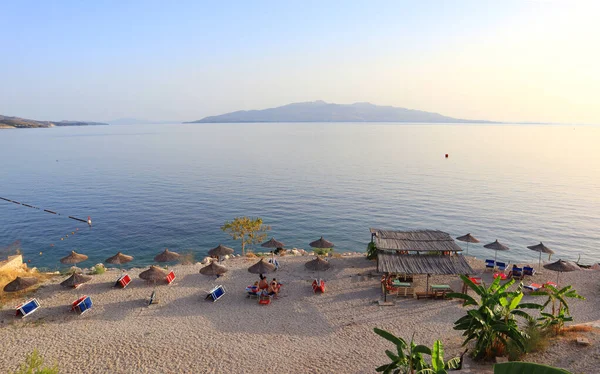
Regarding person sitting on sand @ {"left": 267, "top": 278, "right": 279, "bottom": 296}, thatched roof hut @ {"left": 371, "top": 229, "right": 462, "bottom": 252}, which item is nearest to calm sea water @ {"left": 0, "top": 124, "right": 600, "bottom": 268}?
thatched roof hut @ {"left": 371, "top": 229, "right": 462, "bottom": 252}

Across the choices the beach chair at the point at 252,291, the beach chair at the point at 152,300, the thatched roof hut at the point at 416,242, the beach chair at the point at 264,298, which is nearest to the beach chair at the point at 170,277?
the beach chair at the point at 152,300

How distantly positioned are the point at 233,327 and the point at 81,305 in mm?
7847

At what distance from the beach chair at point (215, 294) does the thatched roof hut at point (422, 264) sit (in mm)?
8547

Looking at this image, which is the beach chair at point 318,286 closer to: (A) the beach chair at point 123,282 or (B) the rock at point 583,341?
(A) the beach chair at point 123,282

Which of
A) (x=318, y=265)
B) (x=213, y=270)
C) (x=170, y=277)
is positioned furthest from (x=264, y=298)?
(x=170, y=277)

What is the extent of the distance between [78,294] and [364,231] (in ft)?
90.4

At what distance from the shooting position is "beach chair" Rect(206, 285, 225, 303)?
1917cm

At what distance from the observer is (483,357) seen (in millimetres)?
12609

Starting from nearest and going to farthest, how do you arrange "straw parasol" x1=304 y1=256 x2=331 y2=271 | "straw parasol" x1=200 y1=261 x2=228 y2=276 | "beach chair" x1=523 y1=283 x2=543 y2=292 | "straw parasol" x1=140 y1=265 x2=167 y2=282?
"straw parasol" x1=140 y1=265 x2=167 y2=282
"beach chair" x1=523 y1=283 x2=543 y2=292
"straw parasol" x1=200 y1=261 x2=228 y2=276
"straw parasol" x1=304 y1=256 x2=331 y2=271

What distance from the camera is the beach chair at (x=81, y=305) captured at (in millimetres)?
17734

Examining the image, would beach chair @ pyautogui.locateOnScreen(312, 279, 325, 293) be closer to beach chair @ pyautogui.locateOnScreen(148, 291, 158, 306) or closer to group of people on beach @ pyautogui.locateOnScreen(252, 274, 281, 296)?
group of people on beach @ pyautogui.locateOnScreen(252, 274, 281, 296)

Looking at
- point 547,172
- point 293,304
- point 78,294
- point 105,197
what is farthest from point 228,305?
point 547,172

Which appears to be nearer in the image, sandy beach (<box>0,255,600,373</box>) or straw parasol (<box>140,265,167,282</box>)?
sandy beach (<box>0,255,600,373</box>)

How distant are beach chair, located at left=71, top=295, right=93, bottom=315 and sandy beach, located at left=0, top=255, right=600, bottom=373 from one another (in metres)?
0.34
